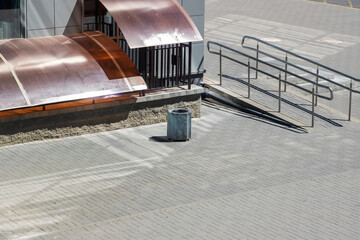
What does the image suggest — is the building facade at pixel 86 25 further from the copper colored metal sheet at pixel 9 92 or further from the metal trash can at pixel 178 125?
the metal trash can at pixel 178 125

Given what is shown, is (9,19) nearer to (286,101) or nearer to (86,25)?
(86,25)

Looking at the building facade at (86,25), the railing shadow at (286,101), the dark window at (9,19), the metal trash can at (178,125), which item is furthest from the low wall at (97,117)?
the railing shadow at (286,101)

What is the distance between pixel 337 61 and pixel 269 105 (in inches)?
266

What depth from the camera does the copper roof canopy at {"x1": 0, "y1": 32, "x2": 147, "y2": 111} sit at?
15.3 m

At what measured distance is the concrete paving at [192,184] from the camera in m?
12.2

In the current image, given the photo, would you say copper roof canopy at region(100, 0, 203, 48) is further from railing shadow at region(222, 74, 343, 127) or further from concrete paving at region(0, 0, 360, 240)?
railing shadow at region(222, 74, 343, 127)

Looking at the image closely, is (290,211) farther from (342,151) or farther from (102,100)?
(102,100)

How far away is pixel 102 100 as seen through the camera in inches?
677

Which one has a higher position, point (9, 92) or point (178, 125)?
point (9, 92)

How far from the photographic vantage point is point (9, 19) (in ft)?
53.4

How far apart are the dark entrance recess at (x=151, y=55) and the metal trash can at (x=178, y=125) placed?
1.45m

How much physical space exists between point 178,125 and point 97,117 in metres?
1.73

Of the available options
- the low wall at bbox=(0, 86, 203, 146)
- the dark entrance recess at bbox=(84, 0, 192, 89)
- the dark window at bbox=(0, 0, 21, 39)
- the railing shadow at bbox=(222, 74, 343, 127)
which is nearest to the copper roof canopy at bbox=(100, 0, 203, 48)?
the dark entrance recess at bbox=(84, 0, 192, 89)

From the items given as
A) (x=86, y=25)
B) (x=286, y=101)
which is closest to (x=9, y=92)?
(x=86, y=25)
